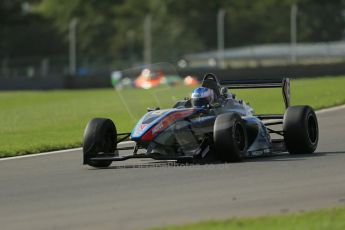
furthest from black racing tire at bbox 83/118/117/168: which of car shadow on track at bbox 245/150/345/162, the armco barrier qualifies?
the armco barrier

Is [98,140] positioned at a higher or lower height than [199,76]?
higher

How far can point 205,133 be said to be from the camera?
41.6 ft

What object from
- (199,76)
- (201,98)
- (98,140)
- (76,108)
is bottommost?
(76,108)

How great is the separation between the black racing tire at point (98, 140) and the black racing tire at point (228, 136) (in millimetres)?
1574

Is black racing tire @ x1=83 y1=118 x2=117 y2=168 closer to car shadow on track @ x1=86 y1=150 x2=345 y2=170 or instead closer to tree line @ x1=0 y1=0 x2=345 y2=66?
car shadow on track @ x1=86 y1=150 x2=345 y2=170

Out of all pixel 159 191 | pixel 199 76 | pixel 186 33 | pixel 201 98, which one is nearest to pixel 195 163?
pixel 201 98

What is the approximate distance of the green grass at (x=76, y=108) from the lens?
1617 cm

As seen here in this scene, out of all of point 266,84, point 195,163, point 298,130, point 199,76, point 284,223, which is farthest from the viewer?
point 199,76

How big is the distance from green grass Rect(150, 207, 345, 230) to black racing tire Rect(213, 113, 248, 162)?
3915mm

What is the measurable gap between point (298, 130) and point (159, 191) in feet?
11.6

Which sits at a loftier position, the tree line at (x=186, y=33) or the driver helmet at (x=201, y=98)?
the tree line at (x=186, y=33)

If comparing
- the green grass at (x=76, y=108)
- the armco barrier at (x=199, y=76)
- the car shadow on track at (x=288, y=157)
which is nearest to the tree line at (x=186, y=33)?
the armco barrier at (x=199, y=76)

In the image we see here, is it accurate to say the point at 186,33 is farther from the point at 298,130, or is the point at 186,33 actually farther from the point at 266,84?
the point at 298,130

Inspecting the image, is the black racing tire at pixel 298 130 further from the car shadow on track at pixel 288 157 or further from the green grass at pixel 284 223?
the green grass at pixel 284 223
